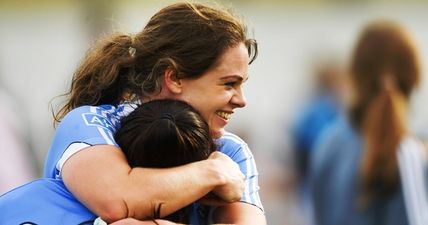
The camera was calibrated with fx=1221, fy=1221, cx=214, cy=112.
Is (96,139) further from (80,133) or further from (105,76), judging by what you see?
(105,76)

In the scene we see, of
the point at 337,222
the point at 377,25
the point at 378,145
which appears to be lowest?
the point at 337,222

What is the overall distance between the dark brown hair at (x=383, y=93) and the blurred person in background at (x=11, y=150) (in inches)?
87.2

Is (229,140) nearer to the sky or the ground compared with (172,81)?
nearer to the ground

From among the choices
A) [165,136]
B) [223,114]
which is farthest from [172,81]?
[165,136]

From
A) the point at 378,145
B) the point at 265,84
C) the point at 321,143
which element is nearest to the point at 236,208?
the point at 378,145

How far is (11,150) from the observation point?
7.69m

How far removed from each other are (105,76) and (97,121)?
12.2 inches

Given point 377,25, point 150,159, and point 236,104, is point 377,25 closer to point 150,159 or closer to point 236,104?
point 236,104

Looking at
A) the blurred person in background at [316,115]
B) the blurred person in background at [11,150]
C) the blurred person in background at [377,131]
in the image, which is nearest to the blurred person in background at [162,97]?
the blurred person in background at [377,131]

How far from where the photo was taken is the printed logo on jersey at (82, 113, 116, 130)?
3810 mm

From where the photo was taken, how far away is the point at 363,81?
667cm

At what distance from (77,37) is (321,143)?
592cm

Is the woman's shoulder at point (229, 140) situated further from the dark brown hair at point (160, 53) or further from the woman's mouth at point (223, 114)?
the dark brown hair at point (160, 53)

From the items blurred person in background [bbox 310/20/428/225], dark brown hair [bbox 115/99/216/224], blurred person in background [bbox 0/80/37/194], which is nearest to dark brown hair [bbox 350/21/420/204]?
blurred person in background [bbox 310/20/428/225]
